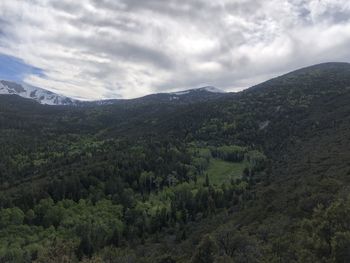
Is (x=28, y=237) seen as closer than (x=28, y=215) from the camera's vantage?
Yes

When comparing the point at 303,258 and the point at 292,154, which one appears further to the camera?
the point at 292,154

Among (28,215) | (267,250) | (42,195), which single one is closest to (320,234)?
(267,250)

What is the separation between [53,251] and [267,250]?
2317cm

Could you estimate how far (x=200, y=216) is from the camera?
452 ft

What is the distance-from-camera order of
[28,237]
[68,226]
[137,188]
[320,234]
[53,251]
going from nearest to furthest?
[320,234], [53,251], [28,237], [68,226], [137,188]

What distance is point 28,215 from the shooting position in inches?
5940

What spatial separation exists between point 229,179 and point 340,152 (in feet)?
231

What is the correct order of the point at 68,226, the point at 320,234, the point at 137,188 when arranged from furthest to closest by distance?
the point at 137,188, the point at 68,226, the point at 320,234

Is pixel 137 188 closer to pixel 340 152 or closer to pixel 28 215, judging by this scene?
pixel 28 215

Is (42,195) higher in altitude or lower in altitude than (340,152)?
lower

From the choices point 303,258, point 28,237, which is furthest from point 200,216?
point 303,258

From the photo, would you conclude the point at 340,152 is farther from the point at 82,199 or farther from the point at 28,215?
the point at 28,215

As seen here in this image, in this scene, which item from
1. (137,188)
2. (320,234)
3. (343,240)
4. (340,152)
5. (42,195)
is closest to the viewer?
(343,240)

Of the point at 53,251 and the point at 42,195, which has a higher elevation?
the point at 53,251
